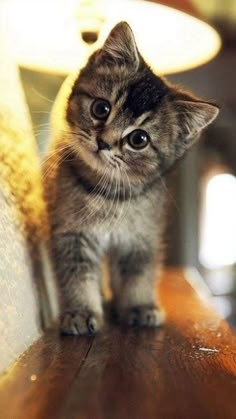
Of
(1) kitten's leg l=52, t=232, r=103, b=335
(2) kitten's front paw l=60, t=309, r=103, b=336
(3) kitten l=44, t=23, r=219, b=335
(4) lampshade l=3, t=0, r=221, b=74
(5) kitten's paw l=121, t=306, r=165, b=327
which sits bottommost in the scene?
(5) kitten's paw l=121, t=306, r=165, b=327

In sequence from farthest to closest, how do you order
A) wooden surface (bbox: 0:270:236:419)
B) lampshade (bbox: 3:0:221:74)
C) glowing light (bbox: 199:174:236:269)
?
glowing light (bbox: 199:174:236:269)
lampshade (bbox: 3:0:221:74)
wooden surface (bbox: 0:270:236:419)

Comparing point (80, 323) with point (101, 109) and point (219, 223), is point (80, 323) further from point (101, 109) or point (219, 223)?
point (219, 223)

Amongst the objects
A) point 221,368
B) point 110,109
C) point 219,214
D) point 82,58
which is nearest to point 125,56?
point 110,109

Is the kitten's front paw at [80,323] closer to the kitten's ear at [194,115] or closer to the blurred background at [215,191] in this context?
the kitten's ear at [194,115]

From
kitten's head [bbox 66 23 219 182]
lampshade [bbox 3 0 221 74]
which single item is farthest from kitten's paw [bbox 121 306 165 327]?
lampshade [bbox 3 0 221 74]

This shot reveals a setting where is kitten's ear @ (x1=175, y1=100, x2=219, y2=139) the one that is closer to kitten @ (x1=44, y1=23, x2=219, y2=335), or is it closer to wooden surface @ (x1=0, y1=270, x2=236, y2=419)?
kitten @ (x1=44, y1=23, x2=219, y2=335)
